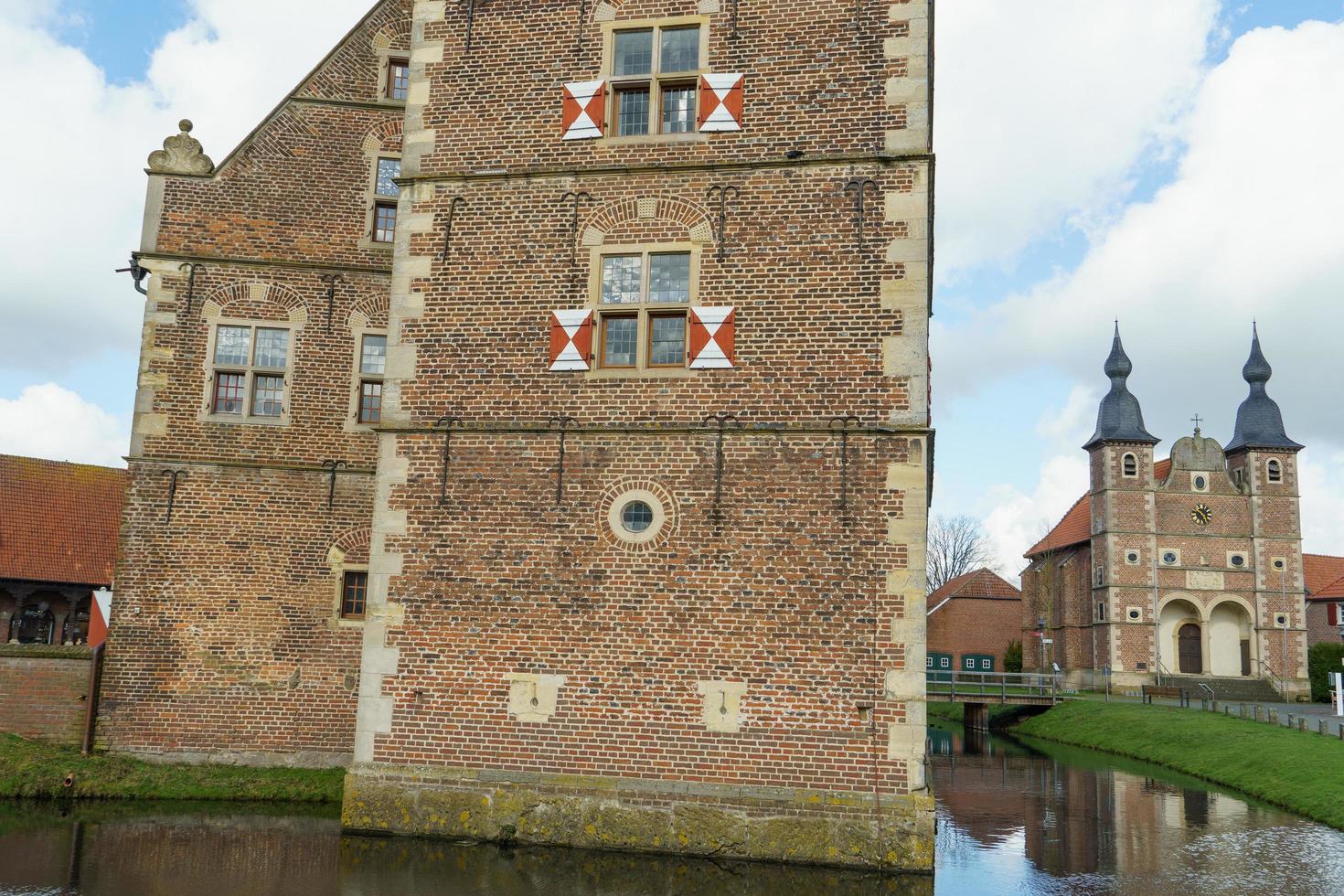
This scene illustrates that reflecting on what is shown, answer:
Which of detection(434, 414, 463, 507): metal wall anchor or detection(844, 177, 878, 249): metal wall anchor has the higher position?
detection(844, 177, 878, 249): metal wall anchor

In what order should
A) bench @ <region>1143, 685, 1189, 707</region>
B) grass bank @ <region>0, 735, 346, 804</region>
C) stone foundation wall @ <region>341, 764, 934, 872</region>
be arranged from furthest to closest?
bench @ <region>1143, 685, 1189, 707</region>
grass bank @ <region>0, 735, 346, 804</region>
stone foundation wall @ <region>341, 764, 934, 872</region>

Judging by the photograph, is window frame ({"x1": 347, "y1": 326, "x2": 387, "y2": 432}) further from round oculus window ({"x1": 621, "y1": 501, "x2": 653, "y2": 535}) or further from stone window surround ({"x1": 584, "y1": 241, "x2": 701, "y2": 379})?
round oculus window ({"x1": 621, "y1": 501, "x2": 653, "y2": 535})

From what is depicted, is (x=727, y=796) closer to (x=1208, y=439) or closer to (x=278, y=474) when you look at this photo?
(x=278, y=474)

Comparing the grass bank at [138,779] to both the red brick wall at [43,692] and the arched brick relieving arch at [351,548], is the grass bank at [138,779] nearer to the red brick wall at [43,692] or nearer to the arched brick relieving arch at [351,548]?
the red brick wall at [43,692]

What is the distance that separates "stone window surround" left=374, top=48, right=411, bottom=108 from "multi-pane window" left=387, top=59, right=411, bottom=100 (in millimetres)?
19

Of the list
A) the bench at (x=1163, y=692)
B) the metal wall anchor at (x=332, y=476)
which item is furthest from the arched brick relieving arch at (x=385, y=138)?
the bench at (x=1163, y=692)

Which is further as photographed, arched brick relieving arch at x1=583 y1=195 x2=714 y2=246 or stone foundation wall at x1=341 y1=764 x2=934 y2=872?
arched brick relieving arch at x1=583 y1=195 x2=714 y2=246

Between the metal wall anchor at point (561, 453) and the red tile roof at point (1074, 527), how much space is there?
37.1 metres

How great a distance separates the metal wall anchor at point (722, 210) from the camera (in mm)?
11023

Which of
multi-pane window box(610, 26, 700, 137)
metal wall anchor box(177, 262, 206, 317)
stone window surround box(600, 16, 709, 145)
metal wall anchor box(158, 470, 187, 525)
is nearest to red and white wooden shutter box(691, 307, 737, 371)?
stone window surround box(600, 16, 709, 145)

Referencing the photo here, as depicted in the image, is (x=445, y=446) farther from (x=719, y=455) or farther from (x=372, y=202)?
(x=372, y=202)

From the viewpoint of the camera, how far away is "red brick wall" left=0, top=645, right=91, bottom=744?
13.3 metres

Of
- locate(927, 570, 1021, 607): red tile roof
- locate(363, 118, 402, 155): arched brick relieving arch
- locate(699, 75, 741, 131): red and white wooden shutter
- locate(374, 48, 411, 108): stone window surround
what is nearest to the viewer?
locate(699, 75, 741, 131): red and white wooden shutter

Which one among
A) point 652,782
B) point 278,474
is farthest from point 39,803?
point 652,782
